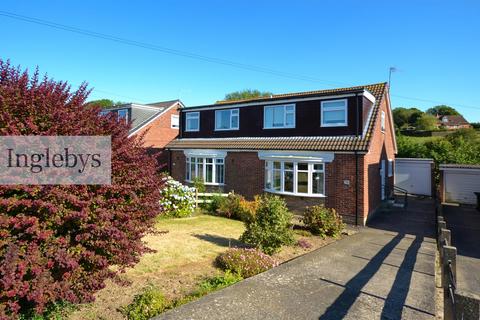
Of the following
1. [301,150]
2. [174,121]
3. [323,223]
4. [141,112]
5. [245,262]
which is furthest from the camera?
[174,121]

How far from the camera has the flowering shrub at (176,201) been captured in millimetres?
14746

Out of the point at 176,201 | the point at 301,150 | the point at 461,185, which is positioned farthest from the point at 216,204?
the point at 461,185

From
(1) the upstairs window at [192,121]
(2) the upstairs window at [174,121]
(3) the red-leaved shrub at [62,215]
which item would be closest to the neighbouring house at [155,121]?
(2) the upstairs window at [174,121]

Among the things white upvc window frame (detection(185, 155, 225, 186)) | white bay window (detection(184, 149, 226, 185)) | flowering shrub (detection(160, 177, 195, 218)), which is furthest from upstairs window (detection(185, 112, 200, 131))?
flowering shrub (detection(160, 177, 195, 218))

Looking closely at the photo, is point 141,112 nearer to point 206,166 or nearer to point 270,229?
point 206,166

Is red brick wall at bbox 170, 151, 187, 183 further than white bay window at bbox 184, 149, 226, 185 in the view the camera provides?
Yes

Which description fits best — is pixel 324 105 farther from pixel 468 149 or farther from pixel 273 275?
pixel 468 149

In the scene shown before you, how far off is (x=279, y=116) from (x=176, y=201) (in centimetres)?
730

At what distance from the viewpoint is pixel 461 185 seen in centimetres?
2202

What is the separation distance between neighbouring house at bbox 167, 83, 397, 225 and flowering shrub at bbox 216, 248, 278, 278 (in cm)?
763

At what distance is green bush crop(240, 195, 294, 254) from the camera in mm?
8922

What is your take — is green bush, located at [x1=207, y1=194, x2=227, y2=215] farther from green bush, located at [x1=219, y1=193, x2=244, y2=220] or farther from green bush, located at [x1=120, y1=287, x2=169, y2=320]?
green bush, located at [x1=120, y1=287, x2=169, y2=320]

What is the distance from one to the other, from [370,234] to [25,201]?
11712 millimetres

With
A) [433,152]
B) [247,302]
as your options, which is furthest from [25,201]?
[433,152]
